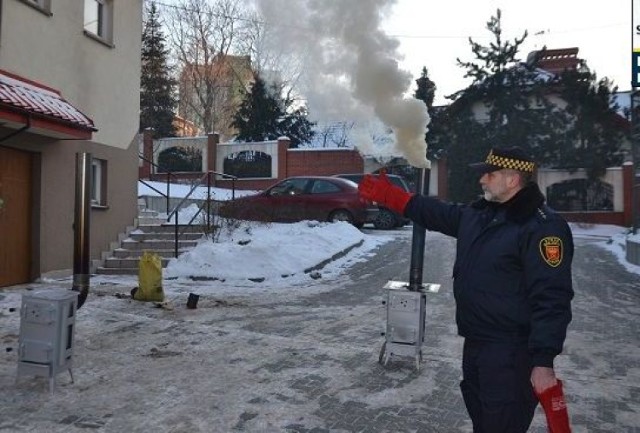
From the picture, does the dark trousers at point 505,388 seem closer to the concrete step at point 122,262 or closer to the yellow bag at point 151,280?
the yellow bag at point 151,280

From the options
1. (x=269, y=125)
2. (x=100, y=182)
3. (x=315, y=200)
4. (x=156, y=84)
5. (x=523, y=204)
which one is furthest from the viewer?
(x=156, y=84)

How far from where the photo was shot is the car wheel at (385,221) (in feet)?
60.3

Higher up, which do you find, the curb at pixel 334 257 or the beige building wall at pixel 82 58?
the beige building wall at pixel 82 58

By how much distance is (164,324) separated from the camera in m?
7.16

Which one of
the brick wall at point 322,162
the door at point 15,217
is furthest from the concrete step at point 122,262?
the brick wall at point 322,162

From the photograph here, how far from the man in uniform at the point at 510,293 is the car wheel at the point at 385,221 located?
Answer: 15233 millimetres

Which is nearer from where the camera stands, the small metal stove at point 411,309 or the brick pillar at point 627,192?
the small metal stove at point 411,309

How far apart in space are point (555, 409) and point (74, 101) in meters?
10.4

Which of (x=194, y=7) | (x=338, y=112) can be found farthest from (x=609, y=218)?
(x=338, y=112)

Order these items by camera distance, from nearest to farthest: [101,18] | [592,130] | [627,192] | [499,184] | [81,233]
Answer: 1. [499,184]
2. [81,233]
3. [101,18]
4. [627,192]
5. [592,130]

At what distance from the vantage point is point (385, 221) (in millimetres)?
18703

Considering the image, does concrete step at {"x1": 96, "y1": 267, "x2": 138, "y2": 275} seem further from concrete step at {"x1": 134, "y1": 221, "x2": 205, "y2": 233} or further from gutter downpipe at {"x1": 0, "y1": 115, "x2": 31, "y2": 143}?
gutter downpipe at {"x1": 0, "y1": 115, "x2": 31, "y2": 143}

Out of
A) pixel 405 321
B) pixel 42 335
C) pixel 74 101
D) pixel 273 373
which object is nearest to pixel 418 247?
pixel 405 321

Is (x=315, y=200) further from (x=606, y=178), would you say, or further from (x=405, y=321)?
(x=606, y=178)
